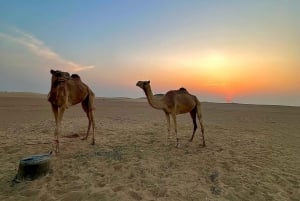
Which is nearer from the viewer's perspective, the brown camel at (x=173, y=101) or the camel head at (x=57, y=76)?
the camel head at (x=57, y=76)

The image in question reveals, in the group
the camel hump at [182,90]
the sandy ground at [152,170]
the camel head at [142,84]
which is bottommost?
the sandy ground at [152,170]

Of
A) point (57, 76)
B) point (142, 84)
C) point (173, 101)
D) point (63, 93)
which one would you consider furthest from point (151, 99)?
point (57, 76)

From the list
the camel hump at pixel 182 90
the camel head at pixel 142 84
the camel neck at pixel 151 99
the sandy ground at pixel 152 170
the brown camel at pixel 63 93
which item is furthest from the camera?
the camel hump at pixel 182 90

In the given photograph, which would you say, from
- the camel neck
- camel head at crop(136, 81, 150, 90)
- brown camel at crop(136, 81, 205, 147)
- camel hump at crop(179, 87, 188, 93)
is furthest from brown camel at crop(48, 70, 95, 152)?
camel hump at crop(179, 87, 188, 93)

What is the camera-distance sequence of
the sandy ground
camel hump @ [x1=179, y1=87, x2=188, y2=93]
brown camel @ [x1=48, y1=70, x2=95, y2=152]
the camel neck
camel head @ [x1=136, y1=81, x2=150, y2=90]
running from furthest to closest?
camel hump @ [x1=179, y1=87, x2=188, y2=93], the camel neck, camel head @ [x1=136, y1=81, x2=150, y2=90], brown camel @ [x1=48, y1=70, x2=95, y2=152], the sandy ground

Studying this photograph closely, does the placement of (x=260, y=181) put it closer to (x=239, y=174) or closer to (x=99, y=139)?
(x=239, y=174)

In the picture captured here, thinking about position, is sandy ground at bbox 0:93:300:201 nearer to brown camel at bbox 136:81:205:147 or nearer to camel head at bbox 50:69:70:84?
brown camel at bbox 136:81:205:147

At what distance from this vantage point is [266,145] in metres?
11.0

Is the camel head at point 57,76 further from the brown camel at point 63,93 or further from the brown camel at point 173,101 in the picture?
the brown camel at point 173,101

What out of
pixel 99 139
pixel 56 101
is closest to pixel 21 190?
pixel 56 101

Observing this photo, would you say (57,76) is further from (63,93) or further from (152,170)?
(152,170)

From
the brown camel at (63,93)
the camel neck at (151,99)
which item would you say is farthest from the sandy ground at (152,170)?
the camel neck at (151,99)

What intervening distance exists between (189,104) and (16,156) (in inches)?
228

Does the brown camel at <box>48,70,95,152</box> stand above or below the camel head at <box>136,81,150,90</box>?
below
